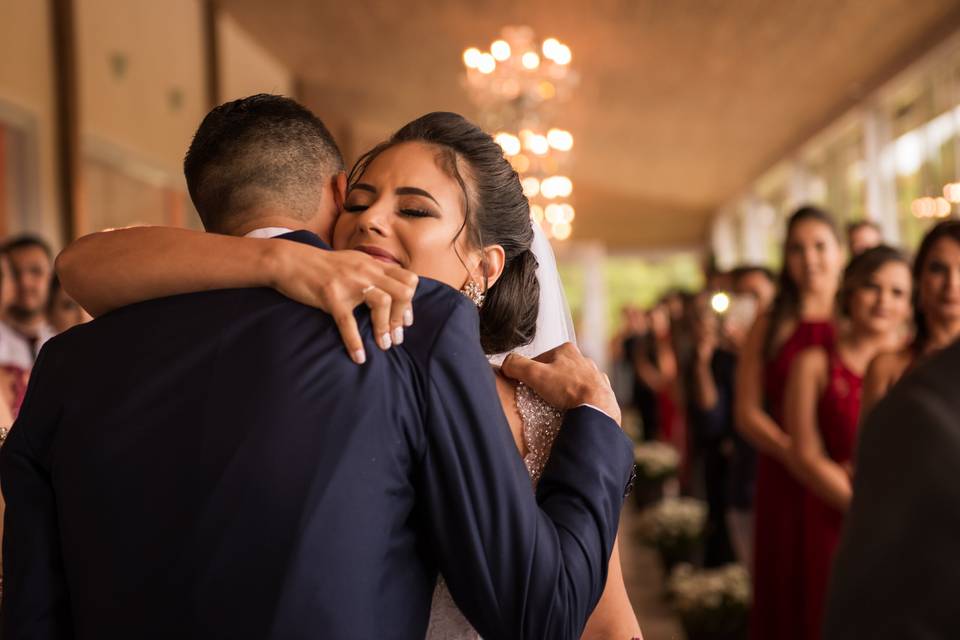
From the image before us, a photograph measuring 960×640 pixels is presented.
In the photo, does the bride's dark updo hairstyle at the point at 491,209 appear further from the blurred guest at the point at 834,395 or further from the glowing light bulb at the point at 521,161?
the glowing light bulb at the point at 521,161

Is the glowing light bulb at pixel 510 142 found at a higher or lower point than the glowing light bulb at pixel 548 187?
higher

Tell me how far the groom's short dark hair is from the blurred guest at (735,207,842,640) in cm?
265

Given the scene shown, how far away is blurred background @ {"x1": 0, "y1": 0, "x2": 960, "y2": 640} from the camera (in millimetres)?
7371

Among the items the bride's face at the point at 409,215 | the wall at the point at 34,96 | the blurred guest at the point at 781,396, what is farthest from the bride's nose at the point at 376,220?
the wall at the point at 34,96

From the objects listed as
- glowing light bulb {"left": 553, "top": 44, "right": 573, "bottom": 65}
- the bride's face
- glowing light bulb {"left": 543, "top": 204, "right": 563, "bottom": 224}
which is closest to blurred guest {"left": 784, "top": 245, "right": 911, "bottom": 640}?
the bride's face

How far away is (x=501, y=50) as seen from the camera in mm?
8398

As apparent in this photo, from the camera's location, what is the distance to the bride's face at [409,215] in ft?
5.08

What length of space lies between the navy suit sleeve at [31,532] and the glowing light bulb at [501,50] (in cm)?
747

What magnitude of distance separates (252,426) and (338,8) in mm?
9341

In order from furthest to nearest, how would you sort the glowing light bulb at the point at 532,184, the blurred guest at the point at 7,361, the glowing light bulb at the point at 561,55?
the glowing light bulb at the point at 532,184, the glowing light bulb at the point at 561,55, the blurred guest at the point at 7,361

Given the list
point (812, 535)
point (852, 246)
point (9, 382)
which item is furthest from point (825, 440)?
point (9, 382)

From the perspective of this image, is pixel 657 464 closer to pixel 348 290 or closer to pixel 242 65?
pixel 242 65

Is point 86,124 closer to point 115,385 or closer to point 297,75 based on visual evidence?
point 297,75

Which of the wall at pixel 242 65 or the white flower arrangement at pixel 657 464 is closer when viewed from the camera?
Answer: the white flower arrangement at pixel 657 464
